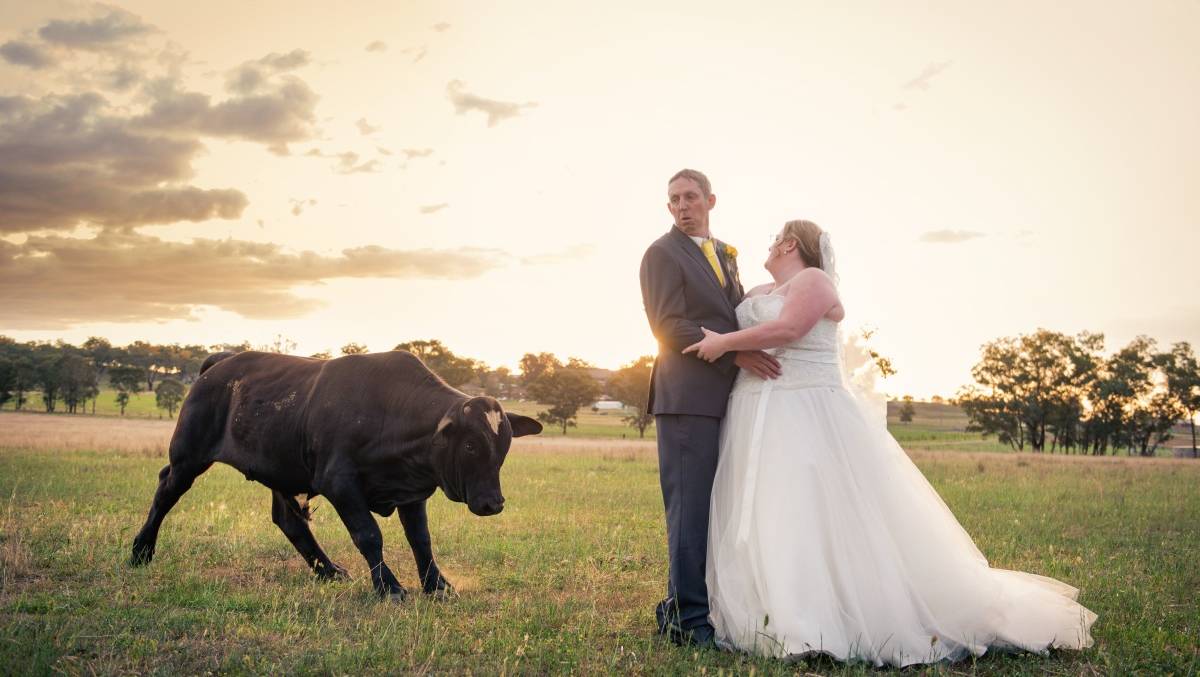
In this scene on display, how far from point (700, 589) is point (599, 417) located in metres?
111

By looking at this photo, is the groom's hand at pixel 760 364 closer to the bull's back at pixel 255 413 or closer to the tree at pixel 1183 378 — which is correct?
the bull's back at pixel 255 413

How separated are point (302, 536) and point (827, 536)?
550 centimetres

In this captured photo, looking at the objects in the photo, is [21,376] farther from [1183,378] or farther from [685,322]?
[1183,378]

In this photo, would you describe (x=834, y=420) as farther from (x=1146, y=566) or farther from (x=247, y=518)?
(x=247, y=518)

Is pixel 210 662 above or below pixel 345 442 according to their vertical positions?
below

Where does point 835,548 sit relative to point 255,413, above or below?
below

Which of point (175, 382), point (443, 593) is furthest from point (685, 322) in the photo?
point (175, 382)

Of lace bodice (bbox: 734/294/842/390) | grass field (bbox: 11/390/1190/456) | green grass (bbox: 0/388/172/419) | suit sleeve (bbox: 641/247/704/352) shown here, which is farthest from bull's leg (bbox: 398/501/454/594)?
green grass (bbox: 0/388/172/419)

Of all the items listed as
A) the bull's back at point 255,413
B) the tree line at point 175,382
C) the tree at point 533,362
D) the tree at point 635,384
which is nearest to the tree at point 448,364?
the tree line at point 175,382

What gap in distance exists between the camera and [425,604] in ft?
22.1

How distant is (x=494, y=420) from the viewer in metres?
6.82

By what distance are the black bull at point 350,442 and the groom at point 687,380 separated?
146 cm

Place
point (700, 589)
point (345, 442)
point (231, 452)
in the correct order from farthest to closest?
1. point (231, 452)
2. point (345, 442)
3. point (700, 589)

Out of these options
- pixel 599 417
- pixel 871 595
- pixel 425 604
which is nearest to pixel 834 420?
pixel 871 595
